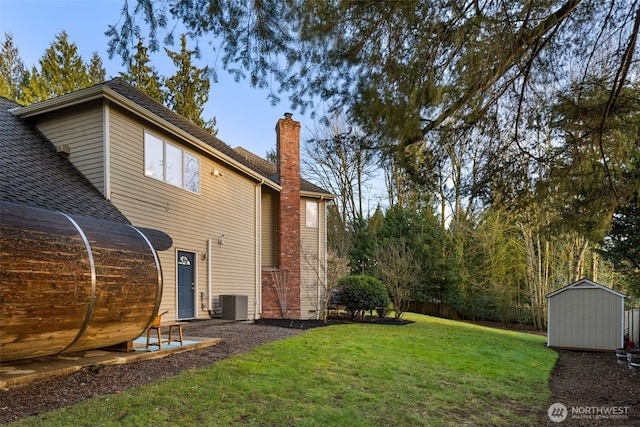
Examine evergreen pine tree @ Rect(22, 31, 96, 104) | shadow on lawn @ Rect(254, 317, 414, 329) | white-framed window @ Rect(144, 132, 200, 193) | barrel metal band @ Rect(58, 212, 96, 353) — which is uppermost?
evergreen pine tree @ Rect(22, 31, 96, 104)

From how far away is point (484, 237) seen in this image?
21188mm

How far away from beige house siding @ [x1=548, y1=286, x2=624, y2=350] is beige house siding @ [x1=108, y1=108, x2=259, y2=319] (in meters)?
9.04

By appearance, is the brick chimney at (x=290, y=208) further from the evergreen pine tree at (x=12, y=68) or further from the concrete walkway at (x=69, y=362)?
the evergreen pine tree at (x=12, y=68)

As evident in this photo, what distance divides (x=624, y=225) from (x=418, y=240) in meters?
12.3

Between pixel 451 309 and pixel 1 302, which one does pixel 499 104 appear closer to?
pixel 1 302

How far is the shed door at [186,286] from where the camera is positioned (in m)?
10.7

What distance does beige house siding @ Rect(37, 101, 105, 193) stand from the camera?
28.6 ft

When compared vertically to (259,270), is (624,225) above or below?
above

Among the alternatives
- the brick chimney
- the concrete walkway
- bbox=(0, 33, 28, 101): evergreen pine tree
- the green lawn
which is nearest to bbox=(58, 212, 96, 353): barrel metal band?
the concrete walkway

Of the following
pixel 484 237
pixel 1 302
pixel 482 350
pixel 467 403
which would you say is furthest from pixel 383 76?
pixel 484 237

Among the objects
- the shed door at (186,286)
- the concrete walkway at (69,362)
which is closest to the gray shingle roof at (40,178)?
the concrete walkway at (69,362)

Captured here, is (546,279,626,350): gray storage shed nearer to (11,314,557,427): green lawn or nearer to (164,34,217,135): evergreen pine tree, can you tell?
(11,314,557,427): green lawn

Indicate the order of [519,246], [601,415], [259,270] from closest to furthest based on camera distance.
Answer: [601,415]
[259,270]
[519,246]

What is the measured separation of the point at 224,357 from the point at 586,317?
9.87 meters
